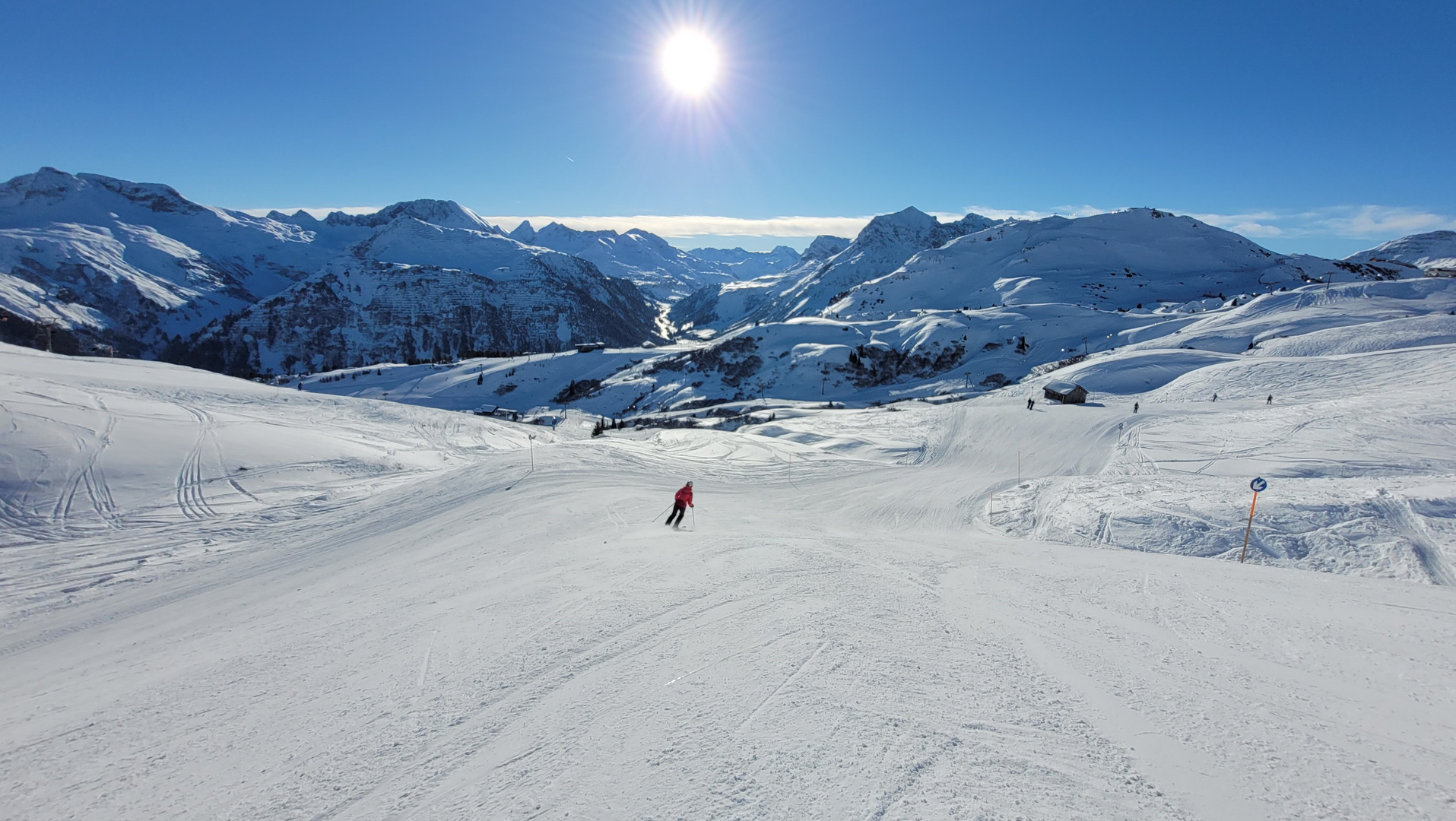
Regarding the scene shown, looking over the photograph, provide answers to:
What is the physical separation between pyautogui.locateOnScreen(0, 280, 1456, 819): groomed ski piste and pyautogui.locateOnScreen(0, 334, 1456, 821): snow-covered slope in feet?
0.15

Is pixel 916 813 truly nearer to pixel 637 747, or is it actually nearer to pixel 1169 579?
pixel 637 747

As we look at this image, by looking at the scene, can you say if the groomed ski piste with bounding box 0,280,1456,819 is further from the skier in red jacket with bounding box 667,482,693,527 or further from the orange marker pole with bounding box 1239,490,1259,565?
the skier in red jacket with bounding box 667,482,693,527

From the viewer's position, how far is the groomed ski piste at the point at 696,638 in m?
4.27

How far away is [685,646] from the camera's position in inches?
256

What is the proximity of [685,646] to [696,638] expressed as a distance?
254mm

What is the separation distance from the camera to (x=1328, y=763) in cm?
436

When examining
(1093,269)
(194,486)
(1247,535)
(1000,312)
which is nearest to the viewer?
(1247,535)

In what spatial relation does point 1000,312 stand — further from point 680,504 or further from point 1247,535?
point 680,504

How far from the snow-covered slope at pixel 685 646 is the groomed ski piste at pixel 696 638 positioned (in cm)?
5

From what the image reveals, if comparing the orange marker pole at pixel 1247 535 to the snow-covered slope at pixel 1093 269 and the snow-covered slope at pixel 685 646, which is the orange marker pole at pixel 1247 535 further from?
the snow-covered slope at pixel 1093 269

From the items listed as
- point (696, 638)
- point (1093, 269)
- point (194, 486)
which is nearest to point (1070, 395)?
point (696, 638)

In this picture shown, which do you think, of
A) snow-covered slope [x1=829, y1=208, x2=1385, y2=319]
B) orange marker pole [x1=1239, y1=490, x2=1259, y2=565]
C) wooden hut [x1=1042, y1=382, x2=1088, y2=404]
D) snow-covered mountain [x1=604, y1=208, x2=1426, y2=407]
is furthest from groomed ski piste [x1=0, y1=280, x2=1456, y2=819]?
snow-covered slope [x1=829, y1=208, x2=1385, y2=319]

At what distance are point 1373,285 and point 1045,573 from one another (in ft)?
384

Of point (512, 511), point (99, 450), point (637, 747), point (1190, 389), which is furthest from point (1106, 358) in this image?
point (99, 450)
